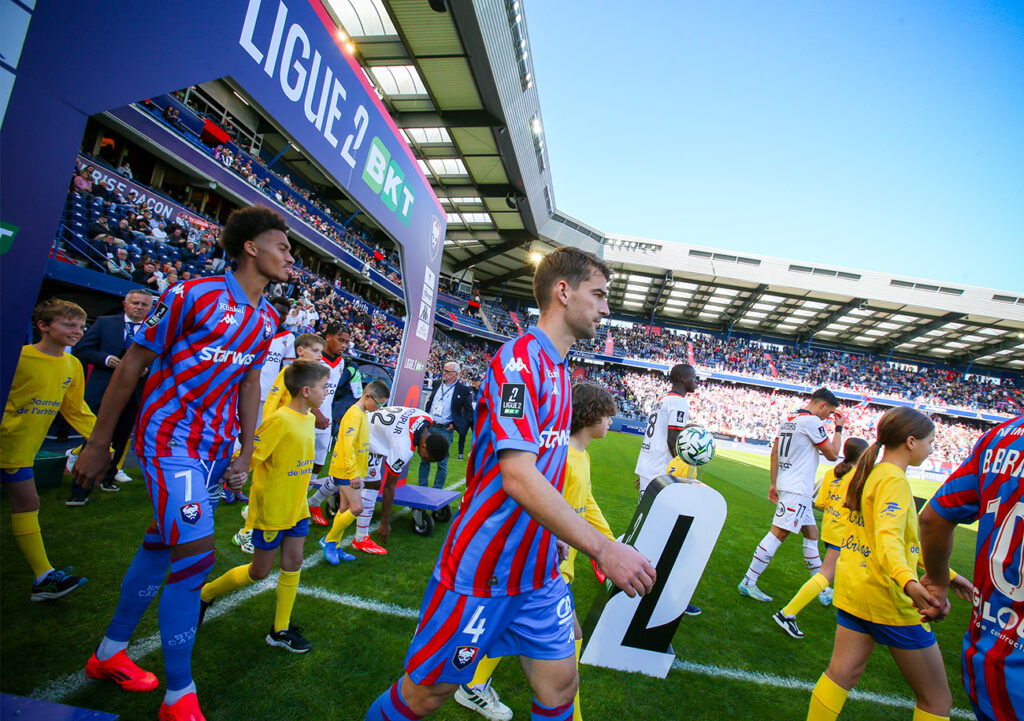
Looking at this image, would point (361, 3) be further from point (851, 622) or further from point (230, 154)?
point (851, 622)

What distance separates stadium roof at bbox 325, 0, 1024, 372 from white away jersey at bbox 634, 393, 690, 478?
12095mm

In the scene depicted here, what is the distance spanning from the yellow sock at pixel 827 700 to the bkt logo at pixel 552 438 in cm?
202

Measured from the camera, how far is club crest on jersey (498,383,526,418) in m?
1.49

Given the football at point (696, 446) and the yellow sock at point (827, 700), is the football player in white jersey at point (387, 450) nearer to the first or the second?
the football at point (696, 446)

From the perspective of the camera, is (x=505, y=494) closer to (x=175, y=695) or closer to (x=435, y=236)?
(x=175, y=695)

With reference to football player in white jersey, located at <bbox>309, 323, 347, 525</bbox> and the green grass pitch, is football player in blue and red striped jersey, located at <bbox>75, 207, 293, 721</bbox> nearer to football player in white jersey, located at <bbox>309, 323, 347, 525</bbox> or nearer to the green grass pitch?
the green grass pitch

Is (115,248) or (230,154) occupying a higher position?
(230,154)

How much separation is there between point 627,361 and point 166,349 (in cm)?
3720

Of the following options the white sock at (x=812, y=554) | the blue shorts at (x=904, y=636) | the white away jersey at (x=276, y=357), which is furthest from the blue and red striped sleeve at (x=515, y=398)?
the white away jersey at (x=276, y=357)

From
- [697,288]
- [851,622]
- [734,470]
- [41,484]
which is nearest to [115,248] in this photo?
[41,484]

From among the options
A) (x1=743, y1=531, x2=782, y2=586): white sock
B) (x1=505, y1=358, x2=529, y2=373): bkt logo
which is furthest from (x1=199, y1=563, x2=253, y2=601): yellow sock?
(x1=743, y1=531, x2=782, y2=586): white sock

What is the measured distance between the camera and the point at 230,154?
1623cm

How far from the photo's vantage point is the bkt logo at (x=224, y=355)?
2215 mm

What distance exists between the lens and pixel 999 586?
1.38 metres
